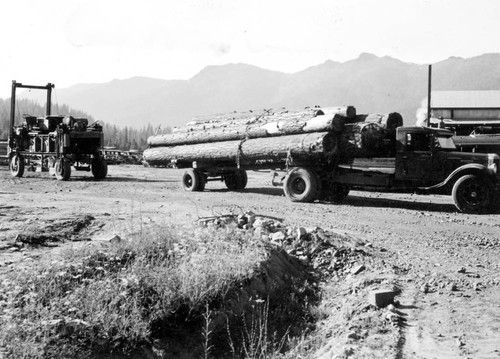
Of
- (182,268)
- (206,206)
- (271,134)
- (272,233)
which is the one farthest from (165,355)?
(271,134)

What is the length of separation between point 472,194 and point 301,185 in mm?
4312

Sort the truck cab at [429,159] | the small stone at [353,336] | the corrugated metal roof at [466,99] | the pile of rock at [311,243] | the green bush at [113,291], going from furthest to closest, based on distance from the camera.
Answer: the corrugated metal roof at [466,99]
the truck cab at [429,159]
the pile of rock at [311,243]
the small stone at [353,336]
the green bush at [113,291]

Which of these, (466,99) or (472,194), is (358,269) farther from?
(466,99)

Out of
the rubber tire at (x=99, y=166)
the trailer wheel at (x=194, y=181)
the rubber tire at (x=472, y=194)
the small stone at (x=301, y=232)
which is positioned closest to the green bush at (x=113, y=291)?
the small stone at (x=301, y=232)

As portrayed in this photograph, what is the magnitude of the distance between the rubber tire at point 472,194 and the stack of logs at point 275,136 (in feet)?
8.20

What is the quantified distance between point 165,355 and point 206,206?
6.51m

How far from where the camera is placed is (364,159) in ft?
42.6

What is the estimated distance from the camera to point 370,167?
12781mm

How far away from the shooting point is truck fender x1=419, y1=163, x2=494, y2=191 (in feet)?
37.4

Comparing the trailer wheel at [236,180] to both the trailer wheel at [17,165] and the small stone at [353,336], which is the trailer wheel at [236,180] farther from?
the small stone at [353,336]

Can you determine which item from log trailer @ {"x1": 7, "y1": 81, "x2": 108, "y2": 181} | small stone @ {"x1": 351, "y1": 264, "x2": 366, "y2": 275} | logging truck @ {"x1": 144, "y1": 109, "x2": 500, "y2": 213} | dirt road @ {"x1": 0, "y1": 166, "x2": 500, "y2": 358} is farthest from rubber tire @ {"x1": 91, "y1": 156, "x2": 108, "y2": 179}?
small stone @ {"x1": 351, "y1": 264, "x2": 366, "y2": 275}

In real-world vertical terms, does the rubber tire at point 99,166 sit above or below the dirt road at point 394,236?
above

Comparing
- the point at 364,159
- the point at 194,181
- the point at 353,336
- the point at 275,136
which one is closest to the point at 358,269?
the point at 353,336

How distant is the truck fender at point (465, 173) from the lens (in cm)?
1141
